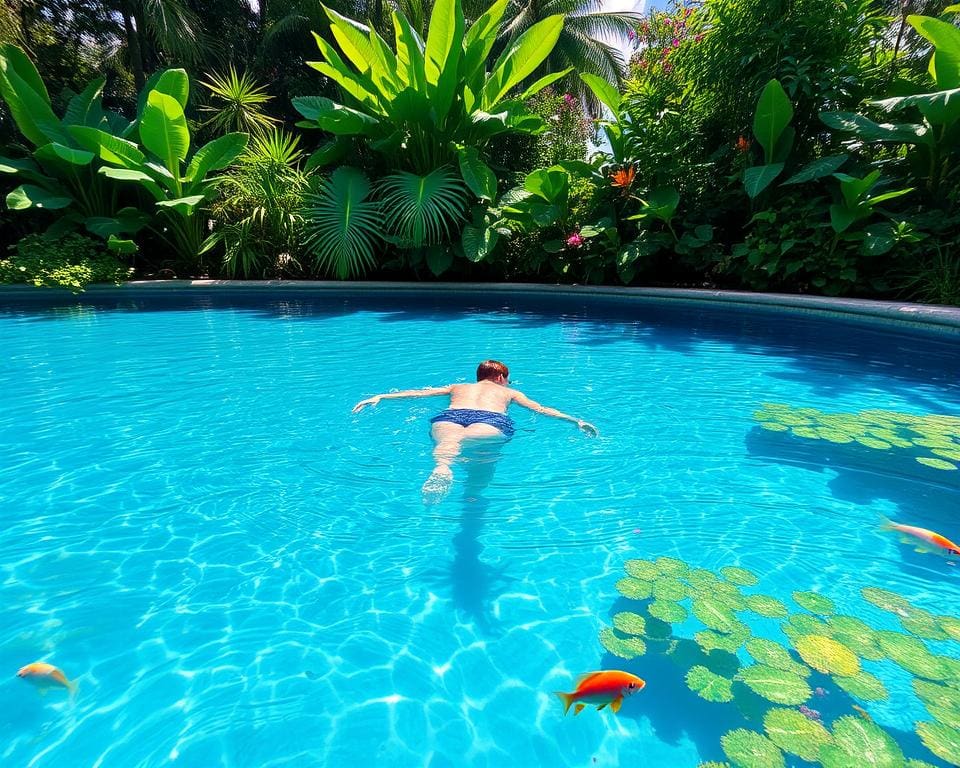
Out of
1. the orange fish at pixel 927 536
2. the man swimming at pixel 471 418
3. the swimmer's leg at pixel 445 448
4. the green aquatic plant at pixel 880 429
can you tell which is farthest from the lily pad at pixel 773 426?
the swimmer's leg at pixel 445 448

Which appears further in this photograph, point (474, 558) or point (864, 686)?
point (474, 558)

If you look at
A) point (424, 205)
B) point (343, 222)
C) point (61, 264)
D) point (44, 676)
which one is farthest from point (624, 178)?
point (61, 264)

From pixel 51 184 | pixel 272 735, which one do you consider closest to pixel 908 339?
pixel 272 735

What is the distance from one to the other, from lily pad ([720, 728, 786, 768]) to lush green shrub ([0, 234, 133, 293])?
13032 mm

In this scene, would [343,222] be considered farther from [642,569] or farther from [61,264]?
[642,569]

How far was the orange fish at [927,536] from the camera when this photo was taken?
2.68 meters

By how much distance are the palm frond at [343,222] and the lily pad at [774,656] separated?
1035cm

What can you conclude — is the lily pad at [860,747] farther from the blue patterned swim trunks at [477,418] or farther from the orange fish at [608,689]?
the blue patterned swim trunks at [477,418]

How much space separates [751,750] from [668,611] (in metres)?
0.67

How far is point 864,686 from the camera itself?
1970 millimetres

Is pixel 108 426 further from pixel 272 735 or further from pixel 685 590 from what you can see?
pixel 685 590

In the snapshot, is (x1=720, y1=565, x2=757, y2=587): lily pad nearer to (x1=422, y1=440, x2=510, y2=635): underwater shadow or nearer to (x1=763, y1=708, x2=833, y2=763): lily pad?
(x1=763, y1=708, x2=833, y2=763): lily pad

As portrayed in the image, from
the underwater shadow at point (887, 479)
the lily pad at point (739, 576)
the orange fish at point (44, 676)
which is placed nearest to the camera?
the orange fish at point (44, 676)

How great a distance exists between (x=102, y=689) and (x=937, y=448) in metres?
5.14
